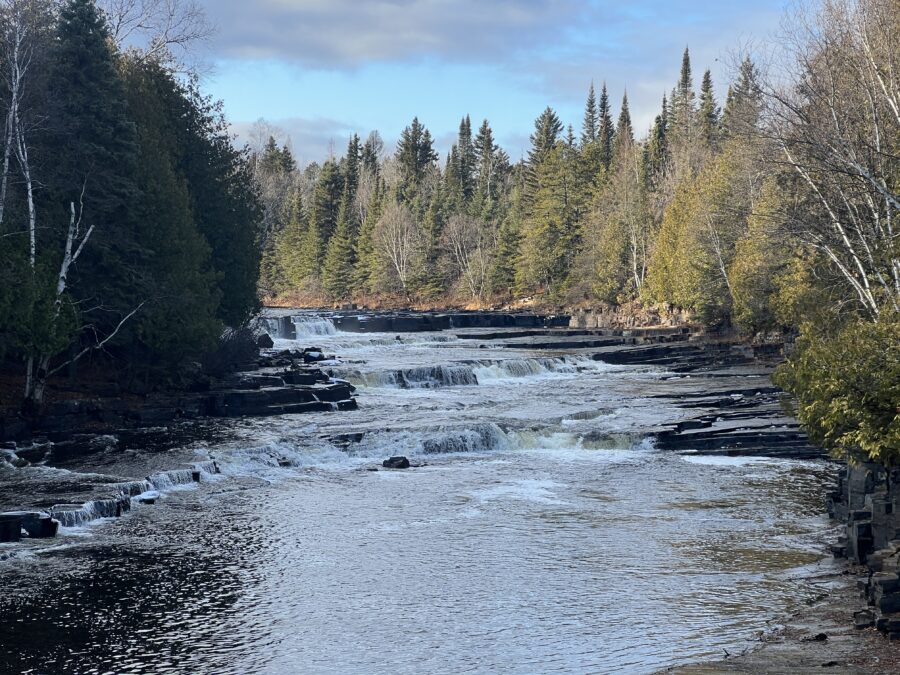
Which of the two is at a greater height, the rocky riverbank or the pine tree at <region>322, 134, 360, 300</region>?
the pine tree at <region>322, 134, 360, 300</region>

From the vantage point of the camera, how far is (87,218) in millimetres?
29734

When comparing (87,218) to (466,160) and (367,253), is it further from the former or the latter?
(466,160)

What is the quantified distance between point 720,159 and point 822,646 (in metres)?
53.9

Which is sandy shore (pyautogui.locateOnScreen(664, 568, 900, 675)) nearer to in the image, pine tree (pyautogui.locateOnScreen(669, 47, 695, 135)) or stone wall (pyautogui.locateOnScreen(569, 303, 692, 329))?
stone wall (pyautogui.locateOnScreen(569, 303, 692, 329))

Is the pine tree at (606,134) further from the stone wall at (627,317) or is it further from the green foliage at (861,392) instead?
the green foliage at (861,392)

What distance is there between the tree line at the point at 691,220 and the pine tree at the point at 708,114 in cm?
33

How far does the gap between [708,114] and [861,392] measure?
89942 mm

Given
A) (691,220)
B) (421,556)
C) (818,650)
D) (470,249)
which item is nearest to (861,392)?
(818,650)

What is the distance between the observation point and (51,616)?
44.1 feet

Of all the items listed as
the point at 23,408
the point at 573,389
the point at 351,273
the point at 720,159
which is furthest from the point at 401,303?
the point at 23,408

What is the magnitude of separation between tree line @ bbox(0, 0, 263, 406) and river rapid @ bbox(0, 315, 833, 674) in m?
4.64

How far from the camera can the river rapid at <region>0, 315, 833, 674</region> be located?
12352mm

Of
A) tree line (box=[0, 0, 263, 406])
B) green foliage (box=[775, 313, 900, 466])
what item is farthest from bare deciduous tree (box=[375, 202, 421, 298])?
green foliage (box=[775, 313, 900, 466])

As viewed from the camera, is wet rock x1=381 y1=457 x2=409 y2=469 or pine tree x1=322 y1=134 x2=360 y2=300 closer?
wet rock x1=381 y1=457 x2=409 y2=469
